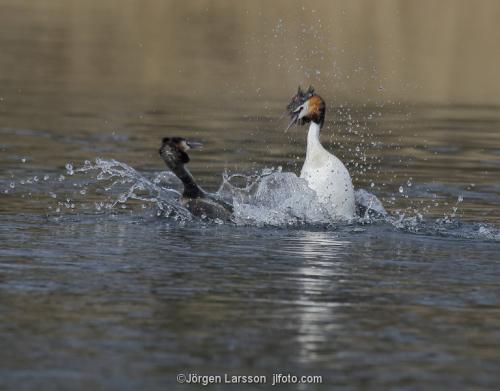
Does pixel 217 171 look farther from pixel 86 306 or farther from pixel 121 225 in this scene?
pixel 86 306

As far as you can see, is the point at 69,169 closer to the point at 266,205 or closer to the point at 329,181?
the point at 266,205

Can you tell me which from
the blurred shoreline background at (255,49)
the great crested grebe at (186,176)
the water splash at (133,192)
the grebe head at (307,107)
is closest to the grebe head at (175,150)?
the great crested grebe at (186,176)

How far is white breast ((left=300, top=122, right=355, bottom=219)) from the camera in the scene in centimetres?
1291

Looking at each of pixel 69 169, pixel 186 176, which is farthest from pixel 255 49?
pixel 186 176

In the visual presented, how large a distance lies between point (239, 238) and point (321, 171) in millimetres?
1794

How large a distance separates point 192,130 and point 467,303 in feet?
35.1

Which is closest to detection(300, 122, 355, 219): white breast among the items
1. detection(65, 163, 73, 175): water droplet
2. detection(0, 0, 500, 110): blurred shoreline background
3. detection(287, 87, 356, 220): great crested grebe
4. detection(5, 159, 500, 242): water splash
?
detection(287, 87, 356, 220): great crested grebe

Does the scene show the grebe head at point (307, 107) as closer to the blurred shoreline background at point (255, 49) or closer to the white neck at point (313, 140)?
the white neck at point (313, 140)

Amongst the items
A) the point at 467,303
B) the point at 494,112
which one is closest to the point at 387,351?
the point at 467,303

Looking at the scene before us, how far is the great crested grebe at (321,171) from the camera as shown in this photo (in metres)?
12.9

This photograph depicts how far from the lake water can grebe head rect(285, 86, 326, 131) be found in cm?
96

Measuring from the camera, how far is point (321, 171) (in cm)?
1313

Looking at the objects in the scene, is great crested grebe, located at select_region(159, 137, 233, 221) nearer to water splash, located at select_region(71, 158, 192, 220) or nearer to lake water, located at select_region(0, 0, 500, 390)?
water splash, located at select_region(71, 158, 192, 220)

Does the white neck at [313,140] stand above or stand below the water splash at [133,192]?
above
